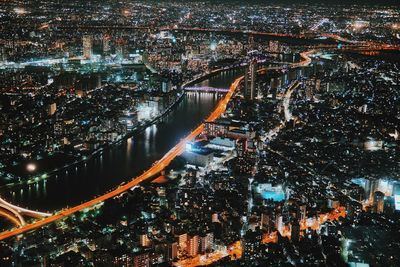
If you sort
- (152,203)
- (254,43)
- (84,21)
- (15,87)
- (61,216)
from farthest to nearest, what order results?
(84,21), (254,43), (15,87), (152,203), (61,216)

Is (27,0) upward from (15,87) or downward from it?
upward

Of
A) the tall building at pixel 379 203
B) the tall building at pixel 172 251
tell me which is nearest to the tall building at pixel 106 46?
the tall building at pixel 379 203

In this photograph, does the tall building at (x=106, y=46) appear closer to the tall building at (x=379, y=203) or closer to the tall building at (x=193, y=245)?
the tall building at (x=379, y=203)

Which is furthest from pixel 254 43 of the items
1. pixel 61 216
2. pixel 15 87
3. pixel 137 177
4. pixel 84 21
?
pixel 61 216

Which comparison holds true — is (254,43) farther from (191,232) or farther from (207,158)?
(191,232)

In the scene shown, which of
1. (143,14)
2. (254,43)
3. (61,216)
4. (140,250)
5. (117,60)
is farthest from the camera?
(143,14)

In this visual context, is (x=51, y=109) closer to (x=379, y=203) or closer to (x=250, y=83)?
(x=250, y=83)
